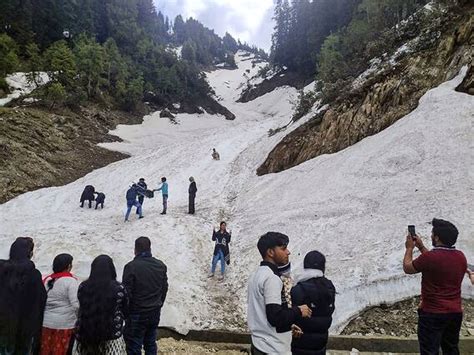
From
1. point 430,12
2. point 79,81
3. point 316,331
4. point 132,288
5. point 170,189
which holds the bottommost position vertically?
point 316,331

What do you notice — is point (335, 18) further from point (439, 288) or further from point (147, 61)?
point (439, 288)

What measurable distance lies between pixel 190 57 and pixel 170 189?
110349 mm

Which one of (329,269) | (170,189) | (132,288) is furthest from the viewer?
→ (170,189)

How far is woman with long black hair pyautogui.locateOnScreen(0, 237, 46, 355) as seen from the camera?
13.5 feet

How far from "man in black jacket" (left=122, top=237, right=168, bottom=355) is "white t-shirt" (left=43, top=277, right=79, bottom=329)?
634 millimetres

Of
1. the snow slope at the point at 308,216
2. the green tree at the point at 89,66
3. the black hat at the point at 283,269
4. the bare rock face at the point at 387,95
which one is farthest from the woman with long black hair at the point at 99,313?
the green tree at the point at 89,66

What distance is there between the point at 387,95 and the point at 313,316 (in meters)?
17.7

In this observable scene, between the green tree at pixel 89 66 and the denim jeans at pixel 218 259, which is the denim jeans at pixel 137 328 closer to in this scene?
the denim jeans at pixel 218 259

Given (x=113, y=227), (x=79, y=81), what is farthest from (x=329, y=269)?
(x=79, y=81)

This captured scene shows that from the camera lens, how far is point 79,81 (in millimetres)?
46312

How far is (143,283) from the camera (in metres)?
4.85

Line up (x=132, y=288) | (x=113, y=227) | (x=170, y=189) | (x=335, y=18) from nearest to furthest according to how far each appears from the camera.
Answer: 1. (x=132, y=288)
2. (x=113, y=227)
3. (x=170, y=189)
4. (x=335, y=18)

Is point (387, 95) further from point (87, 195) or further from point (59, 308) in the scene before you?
point (59, 308)

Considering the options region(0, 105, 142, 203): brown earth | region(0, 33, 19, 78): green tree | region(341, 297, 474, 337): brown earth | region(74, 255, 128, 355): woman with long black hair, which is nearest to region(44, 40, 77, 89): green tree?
region(0, 33, 19, 78): green tree
